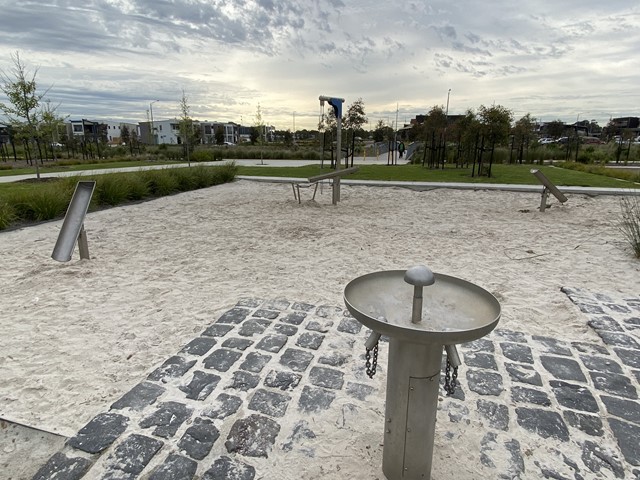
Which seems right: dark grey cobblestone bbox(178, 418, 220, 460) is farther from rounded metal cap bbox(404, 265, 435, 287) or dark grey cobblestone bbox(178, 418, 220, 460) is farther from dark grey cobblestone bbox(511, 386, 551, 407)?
dark grey cobblestone bbox(511, 386, 551, 407)

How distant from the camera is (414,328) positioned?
1327 millimetres

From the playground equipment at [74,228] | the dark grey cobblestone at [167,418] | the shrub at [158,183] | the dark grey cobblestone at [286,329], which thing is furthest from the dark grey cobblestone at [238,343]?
the shrub at [158,183]

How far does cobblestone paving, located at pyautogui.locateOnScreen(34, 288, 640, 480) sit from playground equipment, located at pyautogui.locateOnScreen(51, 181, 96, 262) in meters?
2.57

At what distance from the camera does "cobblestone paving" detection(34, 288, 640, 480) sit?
192cm

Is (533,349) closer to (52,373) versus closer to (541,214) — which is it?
(52,373)

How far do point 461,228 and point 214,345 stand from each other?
5.44 meters

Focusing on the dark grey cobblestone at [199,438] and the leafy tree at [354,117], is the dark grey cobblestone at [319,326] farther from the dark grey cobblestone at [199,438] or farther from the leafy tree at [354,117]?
the leafy tree at [354,117]

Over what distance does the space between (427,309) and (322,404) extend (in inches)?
43.3

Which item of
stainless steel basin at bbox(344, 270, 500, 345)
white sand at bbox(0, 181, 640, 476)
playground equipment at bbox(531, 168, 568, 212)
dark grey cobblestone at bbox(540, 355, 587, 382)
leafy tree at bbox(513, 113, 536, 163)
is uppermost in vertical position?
leafy tree at bbox(513, 113, 536, 163)

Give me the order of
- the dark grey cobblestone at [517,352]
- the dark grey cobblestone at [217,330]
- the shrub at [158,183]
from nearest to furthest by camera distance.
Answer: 1. the dark grey cobblestone at [517,352]
2. the dark grey cobblestone at [217,330]
3. the shrub at [158,183]

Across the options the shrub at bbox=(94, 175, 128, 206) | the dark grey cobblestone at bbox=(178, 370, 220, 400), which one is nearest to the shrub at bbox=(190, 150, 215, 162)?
the shrub at bbox=(94, 175, 128, 206)

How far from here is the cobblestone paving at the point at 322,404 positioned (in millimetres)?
1921

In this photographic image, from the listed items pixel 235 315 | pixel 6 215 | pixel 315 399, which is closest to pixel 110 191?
pixel 6 215

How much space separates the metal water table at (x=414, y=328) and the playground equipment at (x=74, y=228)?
4.32 m
